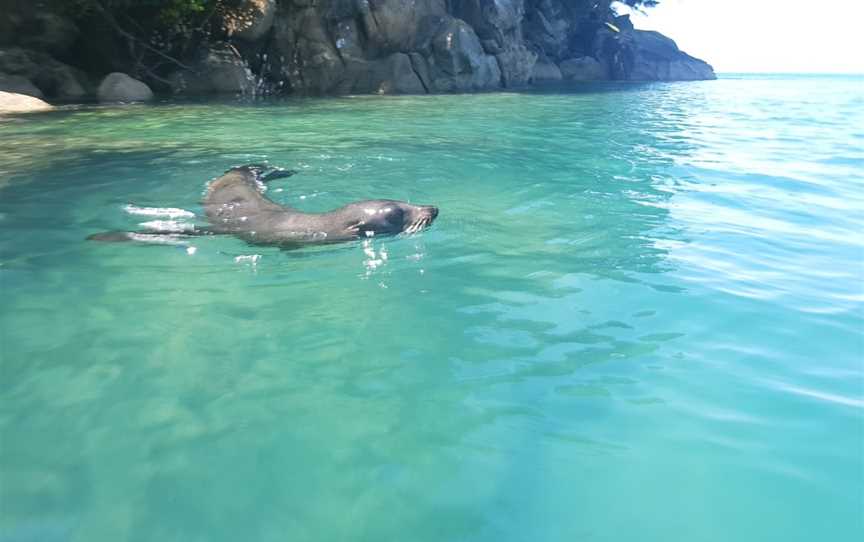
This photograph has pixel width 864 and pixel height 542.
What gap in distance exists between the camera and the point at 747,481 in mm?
2863

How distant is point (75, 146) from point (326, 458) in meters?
9.78

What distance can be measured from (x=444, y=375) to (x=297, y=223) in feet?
Result: 9.61

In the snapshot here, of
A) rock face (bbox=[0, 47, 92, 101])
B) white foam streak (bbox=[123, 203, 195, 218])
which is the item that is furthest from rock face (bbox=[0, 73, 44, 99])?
white foam streak (bbox=[123, 203, 195, 218])

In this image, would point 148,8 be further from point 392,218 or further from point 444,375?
point 444,375

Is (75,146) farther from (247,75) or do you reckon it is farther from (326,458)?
(247,75)

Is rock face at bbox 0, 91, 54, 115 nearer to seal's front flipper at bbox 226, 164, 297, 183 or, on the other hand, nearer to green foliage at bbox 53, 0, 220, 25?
green foliage at bbox 53, 0, 220, 25

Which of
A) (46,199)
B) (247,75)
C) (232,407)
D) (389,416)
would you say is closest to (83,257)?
(46,199)

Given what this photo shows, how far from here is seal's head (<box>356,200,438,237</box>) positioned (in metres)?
6.05

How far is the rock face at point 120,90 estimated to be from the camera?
1798 cm

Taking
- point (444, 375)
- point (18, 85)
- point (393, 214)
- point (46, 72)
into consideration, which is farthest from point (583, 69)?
point (444, 375)

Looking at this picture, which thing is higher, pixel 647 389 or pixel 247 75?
pixel 247 75

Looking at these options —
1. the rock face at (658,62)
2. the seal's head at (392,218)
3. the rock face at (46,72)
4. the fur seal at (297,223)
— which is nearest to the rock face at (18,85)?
the rock face at (46,72)

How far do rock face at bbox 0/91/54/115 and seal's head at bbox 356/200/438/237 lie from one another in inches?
488

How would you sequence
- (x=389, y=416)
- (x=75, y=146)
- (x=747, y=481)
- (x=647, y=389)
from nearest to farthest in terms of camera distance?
(x=747, y=481) → (x=389, y=416) → (x=647, y=389) → (x=75, y=146)
